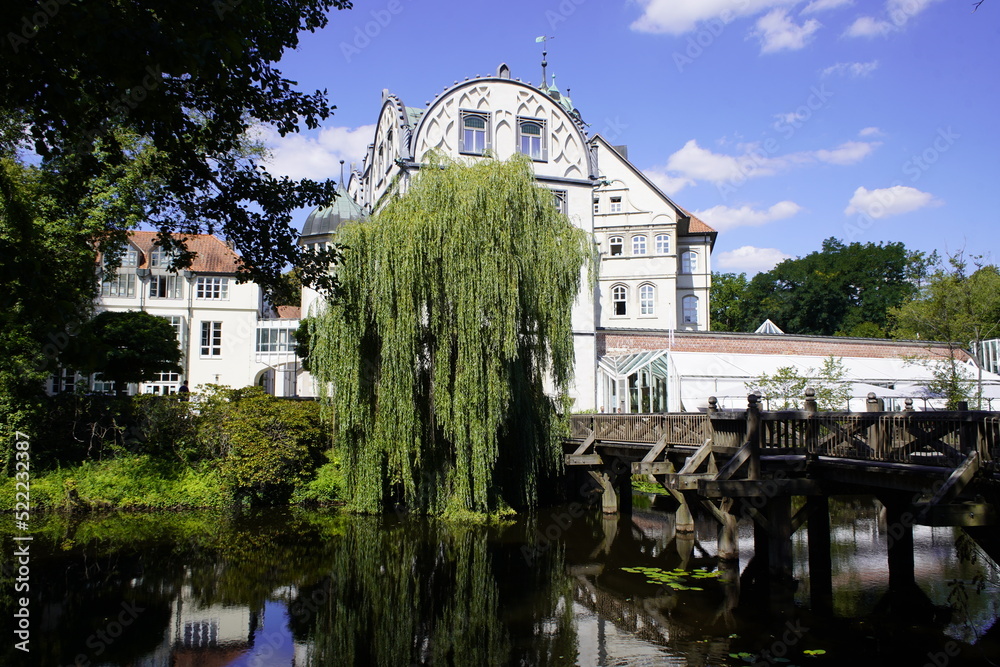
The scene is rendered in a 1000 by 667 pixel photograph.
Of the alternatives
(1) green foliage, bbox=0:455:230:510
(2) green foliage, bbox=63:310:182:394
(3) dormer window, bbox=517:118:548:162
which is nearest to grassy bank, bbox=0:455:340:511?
(1) green foliage, bbox=0:455:230:510

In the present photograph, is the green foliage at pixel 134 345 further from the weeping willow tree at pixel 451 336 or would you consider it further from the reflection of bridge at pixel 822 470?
the reflection of bridge at pixel 822 470

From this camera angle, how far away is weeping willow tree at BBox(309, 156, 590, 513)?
1647 centimetres

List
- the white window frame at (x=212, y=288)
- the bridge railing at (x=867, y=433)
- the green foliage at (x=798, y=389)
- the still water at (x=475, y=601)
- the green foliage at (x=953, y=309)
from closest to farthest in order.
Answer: the bridge railing at (x=867, y=433)
the still water at (x=475, y=601)
the green foliage at (x=798, y=389)
the green foliage at (x=953, y=309)
the white window frame at (x=212, y=288)

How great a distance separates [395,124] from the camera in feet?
93.8

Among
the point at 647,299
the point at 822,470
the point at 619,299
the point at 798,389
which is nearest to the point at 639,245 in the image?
the point at 647,299

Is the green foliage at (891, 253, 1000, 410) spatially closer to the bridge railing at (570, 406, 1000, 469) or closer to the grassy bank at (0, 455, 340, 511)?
the bridge railing at (570, 406, 1000, 469)

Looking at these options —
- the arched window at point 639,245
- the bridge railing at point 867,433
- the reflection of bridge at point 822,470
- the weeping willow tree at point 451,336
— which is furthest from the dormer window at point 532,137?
the bridge railing at point 867,433

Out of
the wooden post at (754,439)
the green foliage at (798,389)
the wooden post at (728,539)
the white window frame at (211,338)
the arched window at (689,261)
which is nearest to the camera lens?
the wooden post at (754,439)

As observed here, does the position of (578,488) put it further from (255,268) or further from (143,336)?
(255,268)

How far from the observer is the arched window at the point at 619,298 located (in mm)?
38688

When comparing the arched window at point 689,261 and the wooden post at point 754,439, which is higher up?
the arched window at point 689,261

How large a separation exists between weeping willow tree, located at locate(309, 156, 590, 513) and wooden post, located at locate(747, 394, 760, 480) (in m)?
6.21

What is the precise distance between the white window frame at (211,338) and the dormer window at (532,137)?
60.5 feet

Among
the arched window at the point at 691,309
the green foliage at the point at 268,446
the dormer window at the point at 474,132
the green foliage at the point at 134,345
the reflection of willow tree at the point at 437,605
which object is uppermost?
the dormer window at the point at 474,132
